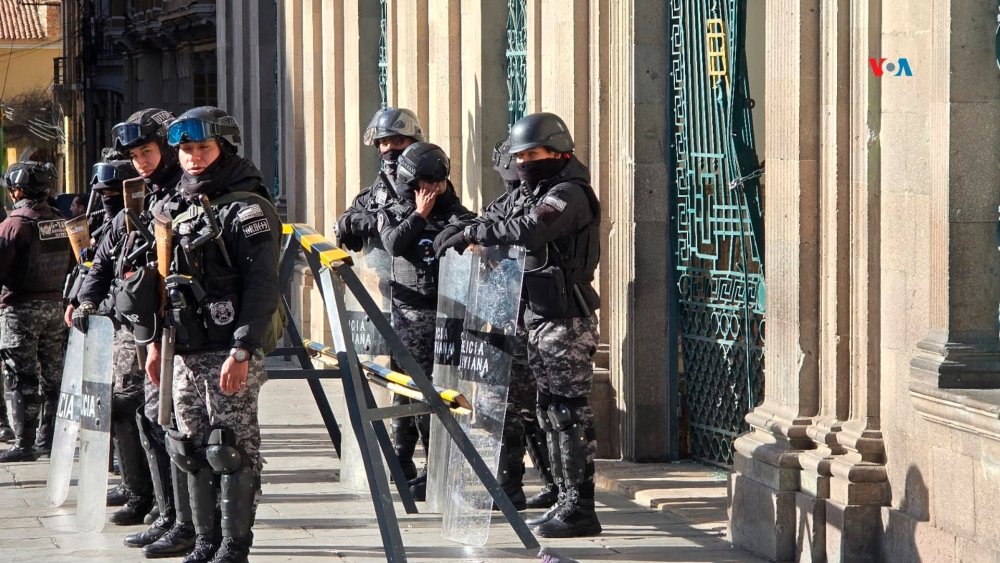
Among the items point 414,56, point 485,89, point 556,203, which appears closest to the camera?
point 556,203

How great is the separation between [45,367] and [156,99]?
26.7 m

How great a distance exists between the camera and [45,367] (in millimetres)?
12000

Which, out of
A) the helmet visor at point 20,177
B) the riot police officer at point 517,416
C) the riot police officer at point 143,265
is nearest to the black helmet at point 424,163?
the riot police officer at point 517,416

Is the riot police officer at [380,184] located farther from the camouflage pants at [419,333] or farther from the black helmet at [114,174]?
the black helmet at [114,174]

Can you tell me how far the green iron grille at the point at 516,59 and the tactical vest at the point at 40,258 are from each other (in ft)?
10.9

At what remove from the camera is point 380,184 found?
1004cm

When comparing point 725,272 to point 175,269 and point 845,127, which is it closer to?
point 845,127

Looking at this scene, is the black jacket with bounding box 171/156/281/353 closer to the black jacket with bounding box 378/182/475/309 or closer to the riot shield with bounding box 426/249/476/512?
the riot shield with bounding box 426/249/476/512

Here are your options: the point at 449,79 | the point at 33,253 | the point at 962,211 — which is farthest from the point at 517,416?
the point at 449,79

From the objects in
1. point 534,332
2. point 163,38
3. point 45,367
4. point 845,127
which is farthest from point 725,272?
point 163,38

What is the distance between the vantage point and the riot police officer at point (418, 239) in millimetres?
9477

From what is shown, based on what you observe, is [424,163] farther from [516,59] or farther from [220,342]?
[516,59]

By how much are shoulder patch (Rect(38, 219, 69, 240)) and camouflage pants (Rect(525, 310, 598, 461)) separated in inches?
174

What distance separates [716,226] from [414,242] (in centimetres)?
173
